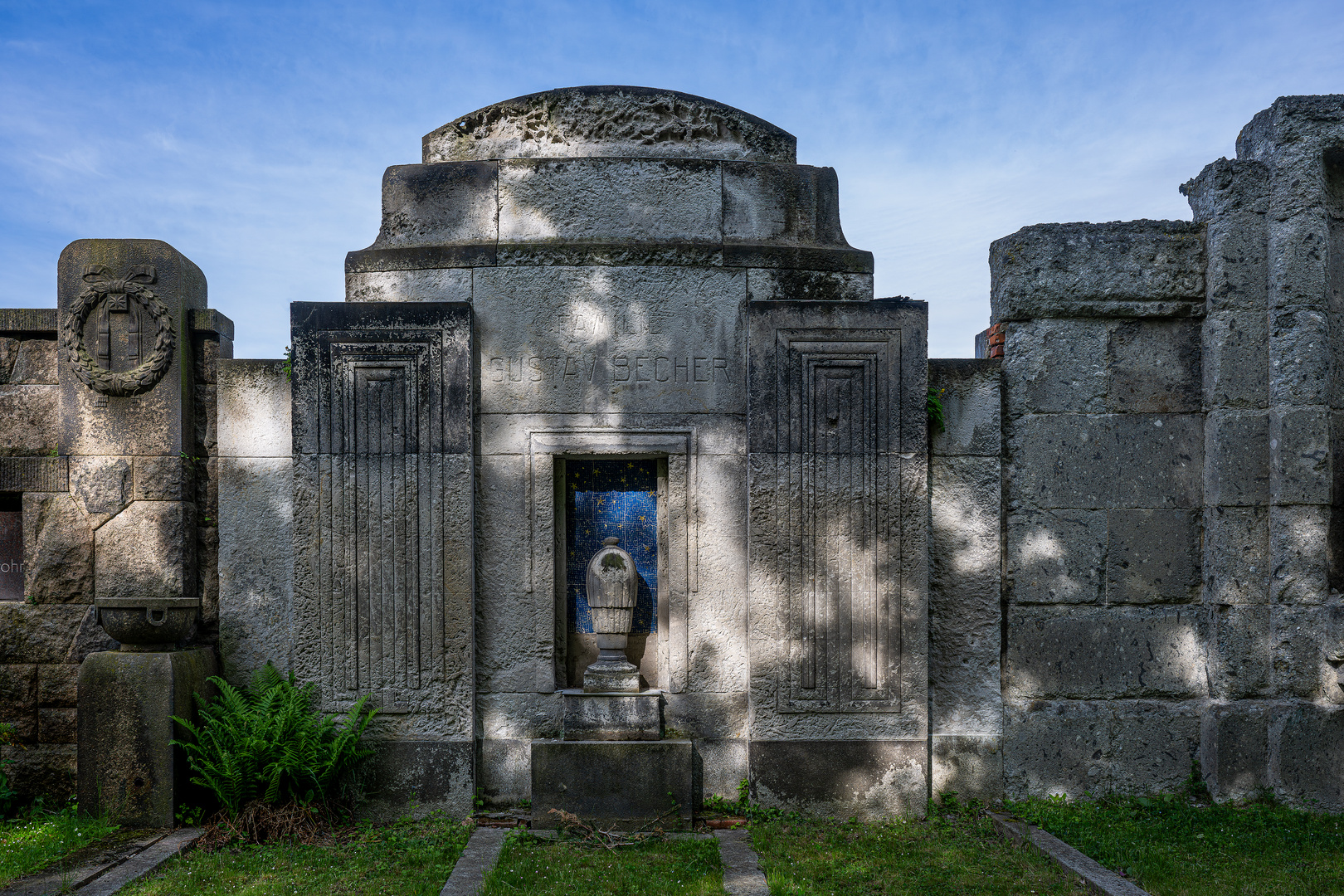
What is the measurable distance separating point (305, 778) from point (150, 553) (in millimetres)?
1793

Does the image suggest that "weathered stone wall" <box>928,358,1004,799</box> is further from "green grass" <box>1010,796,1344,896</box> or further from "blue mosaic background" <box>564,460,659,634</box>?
"blue mosaic background" <box>564,460,659,634</box>

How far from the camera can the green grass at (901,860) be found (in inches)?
166

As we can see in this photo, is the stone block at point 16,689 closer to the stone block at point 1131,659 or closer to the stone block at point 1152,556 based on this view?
the stone block at point 1131,659

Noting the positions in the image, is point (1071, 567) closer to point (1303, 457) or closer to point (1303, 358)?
point (1303, 457)

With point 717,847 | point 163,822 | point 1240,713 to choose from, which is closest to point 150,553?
point 163,822

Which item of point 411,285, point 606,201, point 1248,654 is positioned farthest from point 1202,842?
point 411,285

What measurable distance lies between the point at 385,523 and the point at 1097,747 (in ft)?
16.2

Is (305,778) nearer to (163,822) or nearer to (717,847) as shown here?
(163,822)

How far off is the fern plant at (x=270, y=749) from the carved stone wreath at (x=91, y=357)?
1.99m

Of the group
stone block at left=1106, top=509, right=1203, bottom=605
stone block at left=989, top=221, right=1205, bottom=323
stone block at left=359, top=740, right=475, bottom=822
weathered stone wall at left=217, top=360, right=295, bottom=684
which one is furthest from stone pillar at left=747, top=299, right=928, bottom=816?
weathered stone wall at left=217, top=360, right=295, bottom=684

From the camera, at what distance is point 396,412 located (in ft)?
17.1

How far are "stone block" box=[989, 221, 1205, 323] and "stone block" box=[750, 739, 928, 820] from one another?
10.4 ft

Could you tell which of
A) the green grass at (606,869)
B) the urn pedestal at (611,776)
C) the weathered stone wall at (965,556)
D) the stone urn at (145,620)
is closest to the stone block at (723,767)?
the urn pedestal at (611,776)

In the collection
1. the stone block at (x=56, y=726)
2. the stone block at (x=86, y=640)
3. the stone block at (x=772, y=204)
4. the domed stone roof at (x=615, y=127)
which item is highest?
the domed stone roof at (x=615, y=127)
